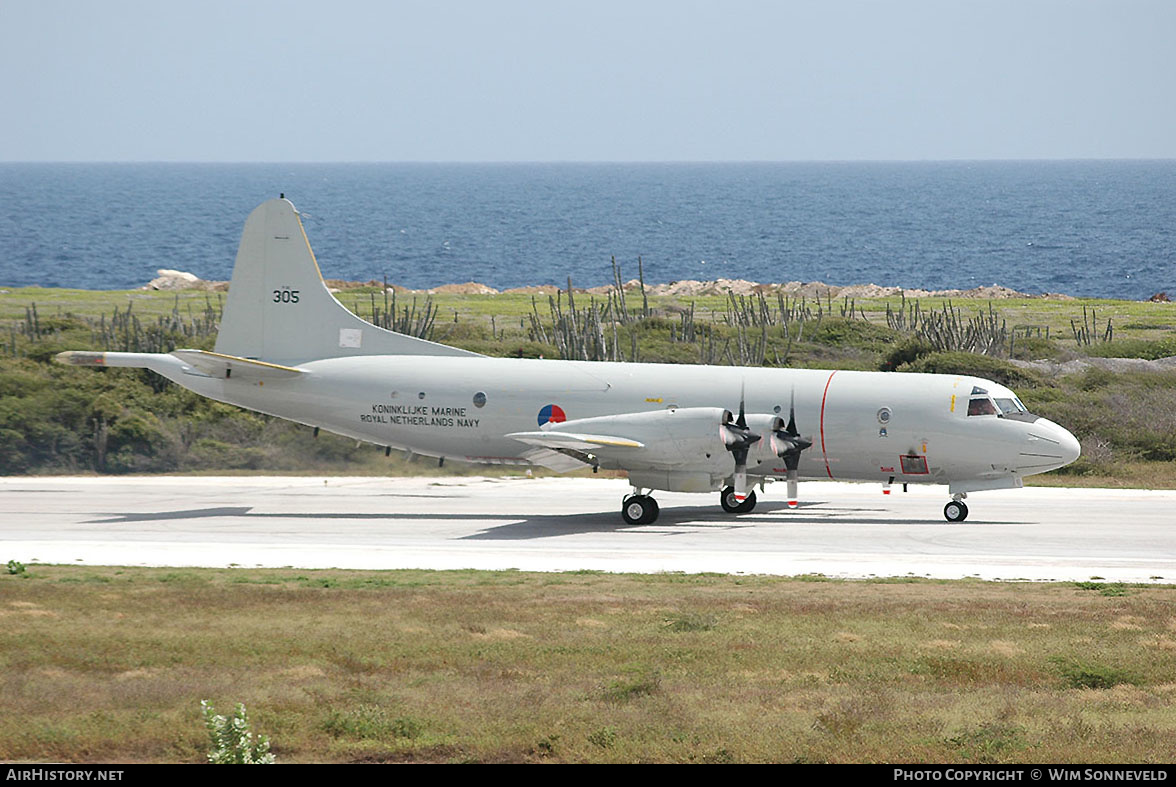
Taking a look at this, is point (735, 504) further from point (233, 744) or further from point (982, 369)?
point (233, 744)

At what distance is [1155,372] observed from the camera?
172ft

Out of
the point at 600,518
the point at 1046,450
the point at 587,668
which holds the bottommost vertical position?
the point at 600,518

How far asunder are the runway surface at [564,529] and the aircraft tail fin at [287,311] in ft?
14.2

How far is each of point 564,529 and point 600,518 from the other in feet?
6.62

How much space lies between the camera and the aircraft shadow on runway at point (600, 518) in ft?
104

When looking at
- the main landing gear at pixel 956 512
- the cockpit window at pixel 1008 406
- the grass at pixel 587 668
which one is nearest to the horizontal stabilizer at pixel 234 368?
the grass at pixel 587 668

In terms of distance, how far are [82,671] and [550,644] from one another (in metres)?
6.56

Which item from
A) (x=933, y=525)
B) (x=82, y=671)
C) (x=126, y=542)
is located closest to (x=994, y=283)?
(x=933, y=525)

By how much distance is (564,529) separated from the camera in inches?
1247

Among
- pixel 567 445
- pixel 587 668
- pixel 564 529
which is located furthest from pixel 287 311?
pixel 587 668

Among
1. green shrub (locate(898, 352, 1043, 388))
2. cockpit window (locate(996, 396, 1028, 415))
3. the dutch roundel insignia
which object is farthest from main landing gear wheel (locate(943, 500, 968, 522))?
green shrub (locate(898, 352, 1043, 388))

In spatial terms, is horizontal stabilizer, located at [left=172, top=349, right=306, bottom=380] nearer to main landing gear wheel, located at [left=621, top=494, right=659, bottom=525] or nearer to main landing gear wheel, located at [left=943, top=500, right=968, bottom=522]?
main landing gear wheel, located at [left=621, top=494, right=659, bottom=525]

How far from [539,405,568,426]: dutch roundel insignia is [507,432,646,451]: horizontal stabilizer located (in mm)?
1724

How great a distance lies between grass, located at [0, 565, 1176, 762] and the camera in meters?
14.4
